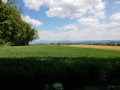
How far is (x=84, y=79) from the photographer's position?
95.5 inches

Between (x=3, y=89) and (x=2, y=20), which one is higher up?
(x=2, y=20)

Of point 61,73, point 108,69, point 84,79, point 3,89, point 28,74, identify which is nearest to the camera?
point 3,89

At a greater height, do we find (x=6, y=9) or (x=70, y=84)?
(x=6, y=9)

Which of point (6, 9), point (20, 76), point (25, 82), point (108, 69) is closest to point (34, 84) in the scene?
point (25, 82)

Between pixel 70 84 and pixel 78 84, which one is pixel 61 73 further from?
pixel 78 84

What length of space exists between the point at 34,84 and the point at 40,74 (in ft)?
0.80

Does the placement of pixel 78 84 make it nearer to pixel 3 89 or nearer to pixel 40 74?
pixel 40 74

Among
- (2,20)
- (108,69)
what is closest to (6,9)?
(2,20)

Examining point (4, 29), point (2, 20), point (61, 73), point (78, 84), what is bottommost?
point (78, 84)

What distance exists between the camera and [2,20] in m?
13.1

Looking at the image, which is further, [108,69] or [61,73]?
[108,69]

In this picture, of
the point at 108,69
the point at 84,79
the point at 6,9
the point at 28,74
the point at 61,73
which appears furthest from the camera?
the point at 6,9

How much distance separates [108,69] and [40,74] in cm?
199

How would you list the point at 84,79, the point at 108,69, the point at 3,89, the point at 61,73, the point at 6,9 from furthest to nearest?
the point at 6,9 → the point at 108,69 → the point at 84,79 → the point at 61,73 → the point at 3,89
